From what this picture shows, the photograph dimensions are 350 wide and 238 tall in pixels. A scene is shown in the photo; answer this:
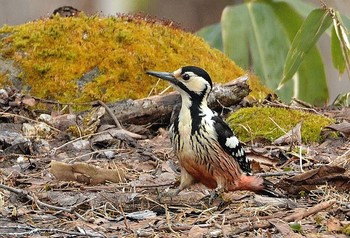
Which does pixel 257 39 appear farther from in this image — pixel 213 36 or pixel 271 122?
pixel 271 122

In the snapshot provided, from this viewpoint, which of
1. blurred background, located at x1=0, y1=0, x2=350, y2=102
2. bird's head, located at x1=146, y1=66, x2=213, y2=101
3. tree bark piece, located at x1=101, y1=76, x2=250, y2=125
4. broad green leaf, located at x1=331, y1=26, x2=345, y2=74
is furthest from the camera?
blurred background, located at x1=0, y1=0, x2=350, y2=102

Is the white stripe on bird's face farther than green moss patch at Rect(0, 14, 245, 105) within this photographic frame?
No

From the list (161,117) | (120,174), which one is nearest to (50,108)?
(161,117)

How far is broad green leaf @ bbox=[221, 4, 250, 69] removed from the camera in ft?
29.1

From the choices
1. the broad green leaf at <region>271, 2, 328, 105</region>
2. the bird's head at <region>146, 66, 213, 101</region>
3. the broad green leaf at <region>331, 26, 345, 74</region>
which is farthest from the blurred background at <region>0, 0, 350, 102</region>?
the bird's head at <region>146, 66, 213, 101</region>

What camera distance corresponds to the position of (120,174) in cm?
511

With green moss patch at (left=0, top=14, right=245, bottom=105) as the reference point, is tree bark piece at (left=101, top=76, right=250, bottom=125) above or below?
below

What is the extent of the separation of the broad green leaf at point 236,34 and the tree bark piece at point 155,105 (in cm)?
245

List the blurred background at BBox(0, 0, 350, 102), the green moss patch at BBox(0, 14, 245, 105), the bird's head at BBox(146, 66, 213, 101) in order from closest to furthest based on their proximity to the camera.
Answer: the bird's head at BBox(146, 66, 213, 101)
the green moss patch at BBox(0, 14, 245, 105)
the blurred background at BBox(0, 0, 350, 102)

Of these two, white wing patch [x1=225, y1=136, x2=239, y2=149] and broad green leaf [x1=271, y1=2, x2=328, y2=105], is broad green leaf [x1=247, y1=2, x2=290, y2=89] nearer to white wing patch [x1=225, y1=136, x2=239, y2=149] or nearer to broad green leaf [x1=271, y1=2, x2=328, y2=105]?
broad green leaf [x1=271, y1=2, x2=328, y2=105]

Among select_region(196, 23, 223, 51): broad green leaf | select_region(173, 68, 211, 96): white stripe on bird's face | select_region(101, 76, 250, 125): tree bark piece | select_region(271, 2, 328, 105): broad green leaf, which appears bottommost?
select_region(271, 2, 328, 105): broad green leaf

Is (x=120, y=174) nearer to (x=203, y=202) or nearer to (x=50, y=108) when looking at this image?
(x=203, y=202)

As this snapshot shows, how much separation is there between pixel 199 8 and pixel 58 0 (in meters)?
2.83

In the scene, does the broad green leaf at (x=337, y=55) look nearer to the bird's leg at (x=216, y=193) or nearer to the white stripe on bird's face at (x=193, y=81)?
the white stripe on bird's face at (x=193, y=81)
